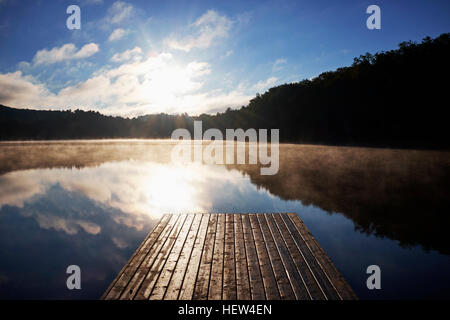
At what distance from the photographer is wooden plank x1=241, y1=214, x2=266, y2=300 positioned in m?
3.46

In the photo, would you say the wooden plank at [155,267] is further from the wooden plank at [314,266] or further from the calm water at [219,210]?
the wooden plank at [314,266]

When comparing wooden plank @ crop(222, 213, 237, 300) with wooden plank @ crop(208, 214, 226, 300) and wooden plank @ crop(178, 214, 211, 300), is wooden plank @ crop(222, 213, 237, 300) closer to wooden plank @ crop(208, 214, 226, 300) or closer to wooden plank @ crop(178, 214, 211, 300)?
wooden plank @ crop(208, 214, 226, 300)

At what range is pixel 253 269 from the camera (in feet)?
13.4

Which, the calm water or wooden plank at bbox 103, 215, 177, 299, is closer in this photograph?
wooden plank at bbox 103, 215, 177, 299

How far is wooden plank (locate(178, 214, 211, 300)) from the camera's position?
11.4 ft

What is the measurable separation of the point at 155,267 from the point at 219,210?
4059 millimetres

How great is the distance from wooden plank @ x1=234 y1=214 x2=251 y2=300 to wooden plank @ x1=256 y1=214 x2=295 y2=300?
468mm

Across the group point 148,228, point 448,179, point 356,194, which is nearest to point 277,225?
point 148,228

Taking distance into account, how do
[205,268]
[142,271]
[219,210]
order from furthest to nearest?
[219,210] < [205,268] < [142,271]

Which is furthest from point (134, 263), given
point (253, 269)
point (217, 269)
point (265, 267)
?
point (265, 267)

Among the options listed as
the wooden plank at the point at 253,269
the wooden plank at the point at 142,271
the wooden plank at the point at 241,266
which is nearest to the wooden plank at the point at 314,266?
the wooden plank at the point at 253,269

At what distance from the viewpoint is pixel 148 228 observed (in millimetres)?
6609

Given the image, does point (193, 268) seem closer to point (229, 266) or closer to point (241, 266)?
point (229, 266)

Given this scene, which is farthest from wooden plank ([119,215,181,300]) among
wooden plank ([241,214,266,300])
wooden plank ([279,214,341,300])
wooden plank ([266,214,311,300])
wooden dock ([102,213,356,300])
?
wooden plank ([279,214,341,300])
